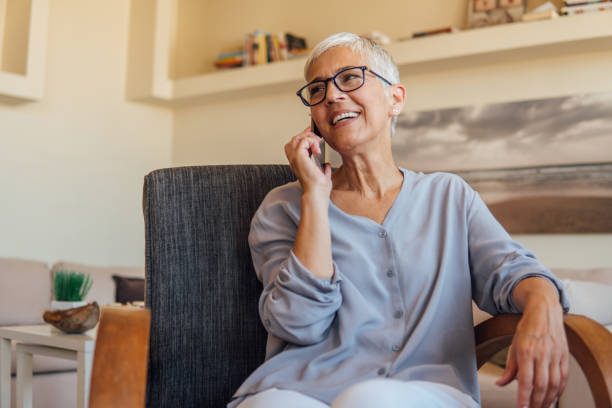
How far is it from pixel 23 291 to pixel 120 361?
3203mm

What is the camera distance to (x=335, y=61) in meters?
1.47

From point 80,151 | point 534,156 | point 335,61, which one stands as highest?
point 80,151

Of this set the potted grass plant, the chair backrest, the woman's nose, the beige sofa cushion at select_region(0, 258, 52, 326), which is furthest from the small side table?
the woman's nose

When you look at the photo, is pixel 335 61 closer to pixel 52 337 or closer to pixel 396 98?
pixel 396 98

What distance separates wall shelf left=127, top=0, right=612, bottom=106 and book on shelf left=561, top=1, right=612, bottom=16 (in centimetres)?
5

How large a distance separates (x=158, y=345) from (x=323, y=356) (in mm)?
377

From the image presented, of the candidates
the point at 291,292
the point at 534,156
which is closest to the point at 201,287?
the point at 291,292

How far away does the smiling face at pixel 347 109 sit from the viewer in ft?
4.80

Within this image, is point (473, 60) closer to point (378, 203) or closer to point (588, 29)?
point (588, 29)

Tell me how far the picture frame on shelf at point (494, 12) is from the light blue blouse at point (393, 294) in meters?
2.97

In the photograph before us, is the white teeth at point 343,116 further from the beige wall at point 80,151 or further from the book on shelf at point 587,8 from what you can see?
the beige wall at point 80,151

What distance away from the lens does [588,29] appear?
3.59m

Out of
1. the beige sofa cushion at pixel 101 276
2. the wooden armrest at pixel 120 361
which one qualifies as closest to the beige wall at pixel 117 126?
the beige sofa cushion at pixel 101 276

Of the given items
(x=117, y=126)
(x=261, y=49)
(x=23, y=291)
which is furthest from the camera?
(x=117, y=126)
